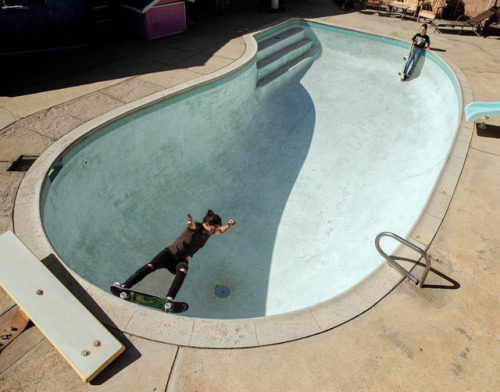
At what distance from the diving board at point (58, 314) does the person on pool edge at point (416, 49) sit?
1451 centimetres

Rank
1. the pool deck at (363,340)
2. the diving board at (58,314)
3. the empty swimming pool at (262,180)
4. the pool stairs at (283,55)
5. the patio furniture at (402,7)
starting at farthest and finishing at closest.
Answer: the patio furniture at (402,7)
the pool stairs at (283,55)
the empty swimming pool at (262,180)
the pool deck at (363,340)
the diving board at (58,314)

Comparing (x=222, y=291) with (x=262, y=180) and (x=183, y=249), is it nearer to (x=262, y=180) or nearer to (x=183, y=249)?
(x=183, y=249)

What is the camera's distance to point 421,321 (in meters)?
4.75

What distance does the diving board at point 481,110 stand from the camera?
8.44 m

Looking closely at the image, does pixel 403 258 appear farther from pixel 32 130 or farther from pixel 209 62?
pixel 209 62

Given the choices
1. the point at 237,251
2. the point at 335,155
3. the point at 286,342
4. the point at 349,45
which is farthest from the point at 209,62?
A: the point at 286,342

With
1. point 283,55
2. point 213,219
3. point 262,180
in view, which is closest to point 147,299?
point 213,219

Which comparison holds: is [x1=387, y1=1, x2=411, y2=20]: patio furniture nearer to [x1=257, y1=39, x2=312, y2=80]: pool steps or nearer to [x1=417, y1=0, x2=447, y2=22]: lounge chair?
[x1=417, y1=0, x2=447, y2=22]: lounge chair

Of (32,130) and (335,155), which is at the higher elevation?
(32,130)

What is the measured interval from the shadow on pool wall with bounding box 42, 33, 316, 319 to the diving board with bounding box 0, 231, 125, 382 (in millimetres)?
1251

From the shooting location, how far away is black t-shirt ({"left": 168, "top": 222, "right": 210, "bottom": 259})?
230 inches

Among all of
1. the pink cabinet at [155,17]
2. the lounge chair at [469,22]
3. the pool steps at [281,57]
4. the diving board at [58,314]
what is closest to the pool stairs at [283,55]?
the pool steps at [281,57]

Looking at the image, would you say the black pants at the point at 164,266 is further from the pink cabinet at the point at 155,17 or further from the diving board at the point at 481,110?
the pink cabinet at the point at 155,17

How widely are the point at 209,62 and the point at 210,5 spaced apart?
854 centimetres
